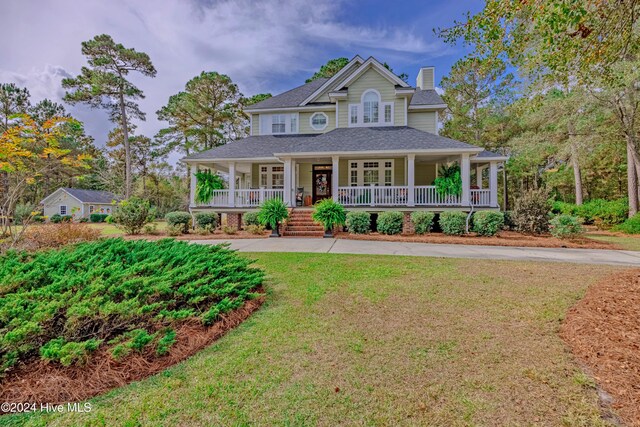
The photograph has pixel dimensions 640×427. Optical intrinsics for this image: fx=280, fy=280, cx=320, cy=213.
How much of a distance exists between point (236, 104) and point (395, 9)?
2149 centimetres

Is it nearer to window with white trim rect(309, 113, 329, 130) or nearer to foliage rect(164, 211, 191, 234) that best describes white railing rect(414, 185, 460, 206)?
window with white trim rect(309, 113, 329, 130)

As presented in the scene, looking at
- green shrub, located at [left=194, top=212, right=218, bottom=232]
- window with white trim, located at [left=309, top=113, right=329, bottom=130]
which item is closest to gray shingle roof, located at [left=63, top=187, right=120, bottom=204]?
green shrub, located at [left=194, top=212, right=218, bottom=232]

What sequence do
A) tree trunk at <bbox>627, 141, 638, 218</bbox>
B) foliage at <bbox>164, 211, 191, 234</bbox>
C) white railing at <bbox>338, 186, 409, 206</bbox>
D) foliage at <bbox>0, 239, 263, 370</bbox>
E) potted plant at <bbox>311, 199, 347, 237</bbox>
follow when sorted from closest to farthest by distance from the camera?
foliage at <bbox>0, 239, 263, 370</bbox>, potted plant at <bbox>311, 199, 347, 237</bbox>, white railing at <bbox>338, 186, 409, 206</bbox>, foliage at <bbox>164, 211, 191, 234</bbox>, tree trunk at <bbox>627, 141, 638, 218</bbox>

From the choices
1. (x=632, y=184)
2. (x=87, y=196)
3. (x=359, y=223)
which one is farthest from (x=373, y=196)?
(x=87, y=196)

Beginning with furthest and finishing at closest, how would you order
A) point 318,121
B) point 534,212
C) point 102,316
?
point 318,121 → point 534,212 → point 102,316

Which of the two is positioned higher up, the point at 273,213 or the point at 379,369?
the point at 273,213

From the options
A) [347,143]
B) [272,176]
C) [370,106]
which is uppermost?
[370,106]

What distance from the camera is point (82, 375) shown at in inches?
99.2

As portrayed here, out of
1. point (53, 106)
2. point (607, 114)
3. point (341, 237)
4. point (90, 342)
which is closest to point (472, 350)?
point (90, 342)

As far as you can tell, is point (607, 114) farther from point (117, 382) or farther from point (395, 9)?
point (117, 382)

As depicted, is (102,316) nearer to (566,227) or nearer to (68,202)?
(566,227)

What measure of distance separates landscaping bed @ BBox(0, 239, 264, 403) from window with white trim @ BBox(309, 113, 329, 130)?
47.6 ft

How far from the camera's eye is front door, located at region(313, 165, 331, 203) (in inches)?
658

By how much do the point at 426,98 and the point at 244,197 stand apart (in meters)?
12.5
